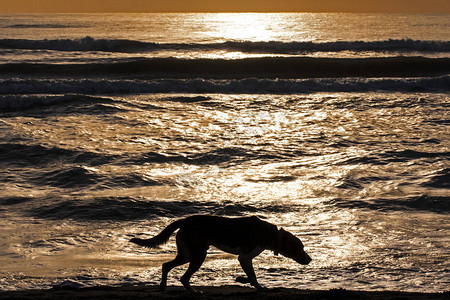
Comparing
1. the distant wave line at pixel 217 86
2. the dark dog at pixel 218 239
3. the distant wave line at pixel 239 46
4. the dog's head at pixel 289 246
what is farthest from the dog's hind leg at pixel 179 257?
the distant wave line at pixel 239 46

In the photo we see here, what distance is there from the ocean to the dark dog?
786 millimetres

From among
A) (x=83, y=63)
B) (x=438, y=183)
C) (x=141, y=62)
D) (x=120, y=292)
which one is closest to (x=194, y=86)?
(x=141, y=62)

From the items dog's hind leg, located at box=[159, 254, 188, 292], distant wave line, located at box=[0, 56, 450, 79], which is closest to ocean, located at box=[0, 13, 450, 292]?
dog's hind leg, located at box=[159, 254, 188, 292]

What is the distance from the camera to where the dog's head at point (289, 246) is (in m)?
5.68

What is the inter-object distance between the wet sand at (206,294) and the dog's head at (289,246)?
343 millimetres

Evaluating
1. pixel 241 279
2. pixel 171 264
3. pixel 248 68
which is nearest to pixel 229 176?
pixel 241 279

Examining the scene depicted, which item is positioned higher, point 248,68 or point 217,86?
point 248,68

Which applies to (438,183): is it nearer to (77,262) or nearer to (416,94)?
(77,262)

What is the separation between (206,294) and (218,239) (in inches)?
21.2

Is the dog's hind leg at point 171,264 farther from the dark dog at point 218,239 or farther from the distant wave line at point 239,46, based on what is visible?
the distant wave line at point 239,46

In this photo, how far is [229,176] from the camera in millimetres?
10797

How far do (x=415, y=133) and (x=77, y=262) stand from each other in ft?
32.7

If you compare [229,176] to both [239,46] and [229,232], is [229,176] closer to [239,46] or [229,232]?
[229,232]

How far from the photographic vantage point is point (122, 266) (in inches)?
265
